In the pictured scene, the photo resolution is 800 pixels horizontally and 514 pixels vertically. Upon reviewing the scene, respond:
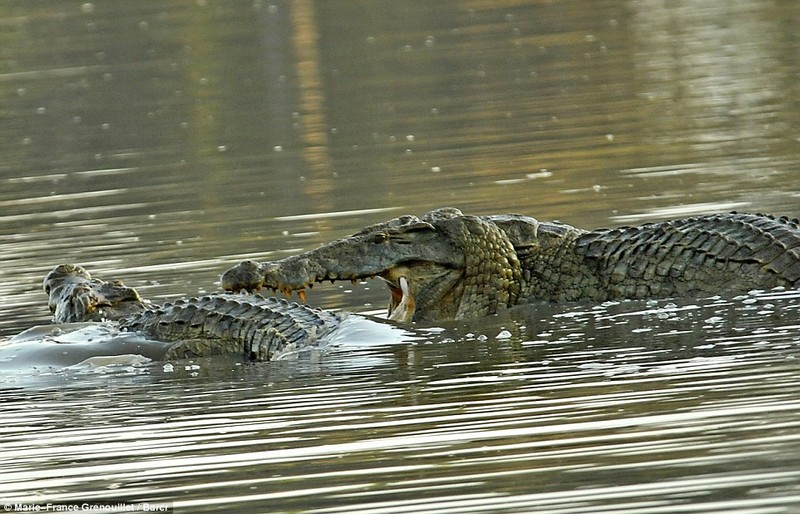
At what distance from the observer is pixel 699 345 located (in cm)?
850


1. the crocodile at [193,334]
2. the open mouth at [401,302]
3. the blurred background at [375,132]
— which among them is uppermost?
the crocodile at [193,334]

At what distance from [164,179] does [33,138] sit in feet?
19.4

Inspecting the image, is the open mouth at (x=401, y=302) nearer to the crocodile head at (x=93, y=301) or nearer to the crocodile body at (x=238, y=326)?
the crocodile body at (x=238, y=326)

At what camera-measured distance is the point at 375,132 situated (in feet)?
68.0

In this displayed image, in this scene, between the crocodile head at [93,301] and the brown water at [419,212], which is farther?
the crocodile head at [93,301]

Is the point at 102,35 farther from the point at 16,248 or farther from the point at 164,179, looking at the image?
the point at 16,248

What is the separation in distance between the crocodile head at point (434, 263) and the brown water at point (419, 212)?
16.7 inches

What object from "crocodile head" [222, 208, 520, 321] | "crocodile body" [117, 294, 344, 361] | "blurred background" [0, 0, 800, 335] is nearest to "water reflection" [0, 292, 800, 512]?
"crocodile body" [117, 294, 344, 361]

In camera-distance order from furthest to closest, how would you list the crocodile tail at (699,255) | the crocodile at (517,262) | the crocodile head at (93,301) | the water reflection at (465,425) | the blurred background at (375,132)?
the blurred background at (375,132) < the crocodile head at (93,301) < the crocodile at (517,262) < the crocodile tail at (699,255) < the water reflection at (465,425)

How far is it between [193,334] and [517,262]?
91.4 inches

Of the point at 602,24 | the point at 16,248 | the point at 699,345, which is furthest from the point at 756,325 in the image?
the point at 602,24

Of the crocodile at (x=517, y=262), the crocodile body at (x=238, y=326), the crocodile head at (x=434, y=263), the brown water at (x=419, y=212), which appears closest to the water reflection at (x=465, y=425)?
the brown water at (x=419, y=212)

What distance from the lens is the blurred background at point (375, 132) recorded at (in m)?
14.2

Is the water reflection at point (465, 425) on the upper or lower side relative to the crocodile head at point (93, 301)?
upper
